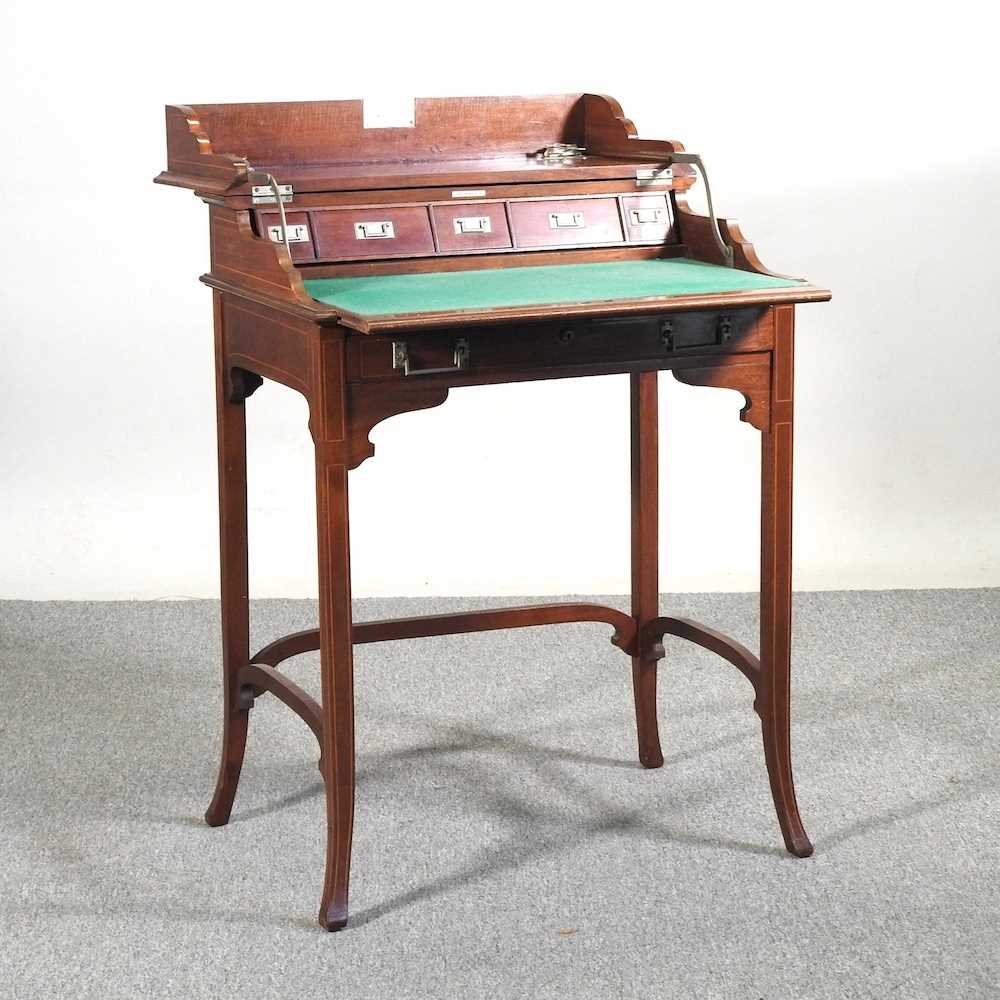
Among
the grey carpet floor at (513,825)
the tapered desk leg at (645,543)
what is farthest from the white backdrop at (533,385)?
the tapered desk leg at (645,543)

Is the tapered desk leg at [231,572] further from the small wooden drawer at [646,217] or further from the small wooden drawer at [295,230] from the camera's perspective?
the small wooden drawer at [646,217]

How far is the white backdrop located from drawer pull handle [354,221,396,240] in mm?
1727

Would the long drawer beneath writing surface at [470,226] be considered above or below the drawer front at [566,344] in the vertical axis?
above

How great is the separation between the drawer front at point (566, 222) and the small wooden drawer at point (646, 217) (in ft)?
0.09

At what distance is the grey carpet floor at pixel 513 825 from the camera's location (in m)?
3.03

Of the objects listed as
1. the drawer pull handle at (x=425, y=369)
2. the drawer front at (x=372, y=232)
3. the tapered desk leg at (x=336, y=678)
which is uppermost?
the drawer front at (x=372, y=232)

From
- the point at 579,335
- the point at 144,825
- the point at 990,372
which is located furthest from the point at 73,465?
the point at 990,372

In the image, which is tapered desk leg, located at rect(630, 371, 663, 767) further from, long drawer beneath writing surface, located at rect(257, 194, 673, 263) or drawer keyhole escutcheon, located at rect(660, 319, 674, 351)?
drawer keyhole escutcheon, located at rect(660, 319, 674, 351)

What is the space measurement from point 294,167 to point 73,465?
2070mm

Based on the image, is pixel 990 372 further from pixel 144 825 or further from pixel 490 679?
pixel 144 825

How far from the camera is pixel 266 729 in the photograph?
4148 mm

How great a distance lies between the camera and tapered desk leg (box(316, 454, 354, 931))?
2.94 m

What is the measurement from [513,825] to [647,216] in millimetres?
1384

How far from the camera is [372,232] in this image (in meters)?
3.22
